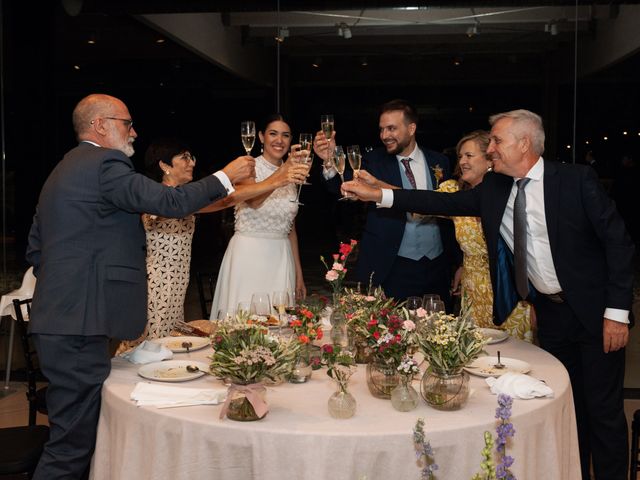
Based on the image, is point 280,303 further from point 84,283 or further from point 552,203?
point 552,203

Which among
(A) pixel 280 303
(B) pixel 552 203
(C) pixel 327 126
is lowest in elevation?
(A) pixel 280 303

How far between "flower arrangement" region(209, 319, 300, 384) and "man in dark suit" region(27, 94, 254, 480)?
25.6 inches

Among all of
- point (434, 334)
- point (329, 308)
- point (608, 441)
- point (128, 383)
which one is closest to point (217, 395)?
point (128, 383)

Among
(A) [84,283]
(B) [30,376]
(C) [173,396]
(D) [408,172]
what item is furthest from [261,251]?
(C) [173,396]

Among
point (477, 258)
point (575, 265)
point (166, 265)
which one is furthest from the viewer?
point (166, 265)

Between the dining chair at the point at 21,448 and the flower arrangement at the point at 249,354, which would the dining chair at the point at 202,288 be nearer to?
the dining chair at the point at 21,448

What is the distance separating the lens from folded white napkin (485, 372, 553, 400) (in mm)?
2418

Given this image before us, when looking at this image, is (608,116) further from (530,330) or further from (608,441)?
(608,441)

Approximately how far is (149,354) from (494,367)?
129 cm

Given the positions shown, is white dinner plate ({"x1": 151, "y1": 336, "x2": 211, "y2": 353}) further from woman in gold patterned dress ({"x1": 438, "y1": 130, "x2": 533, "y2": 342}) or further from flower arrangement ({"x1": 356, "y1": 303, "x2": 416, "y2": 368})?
woman in gold patterned dress ({"x1": 438, "y1": 130, "x2": 533, "y2": 342})

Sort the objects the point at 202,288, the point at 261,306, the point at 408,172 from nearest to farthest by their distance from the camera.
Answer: the point at 261,306 → the point at 408,172 → the point at 202,288

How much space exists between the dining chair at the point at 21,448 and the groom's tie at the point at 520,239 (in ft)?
6.67

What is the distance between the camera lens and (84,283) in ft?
9.29

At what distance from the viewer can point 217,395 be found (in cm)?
241
